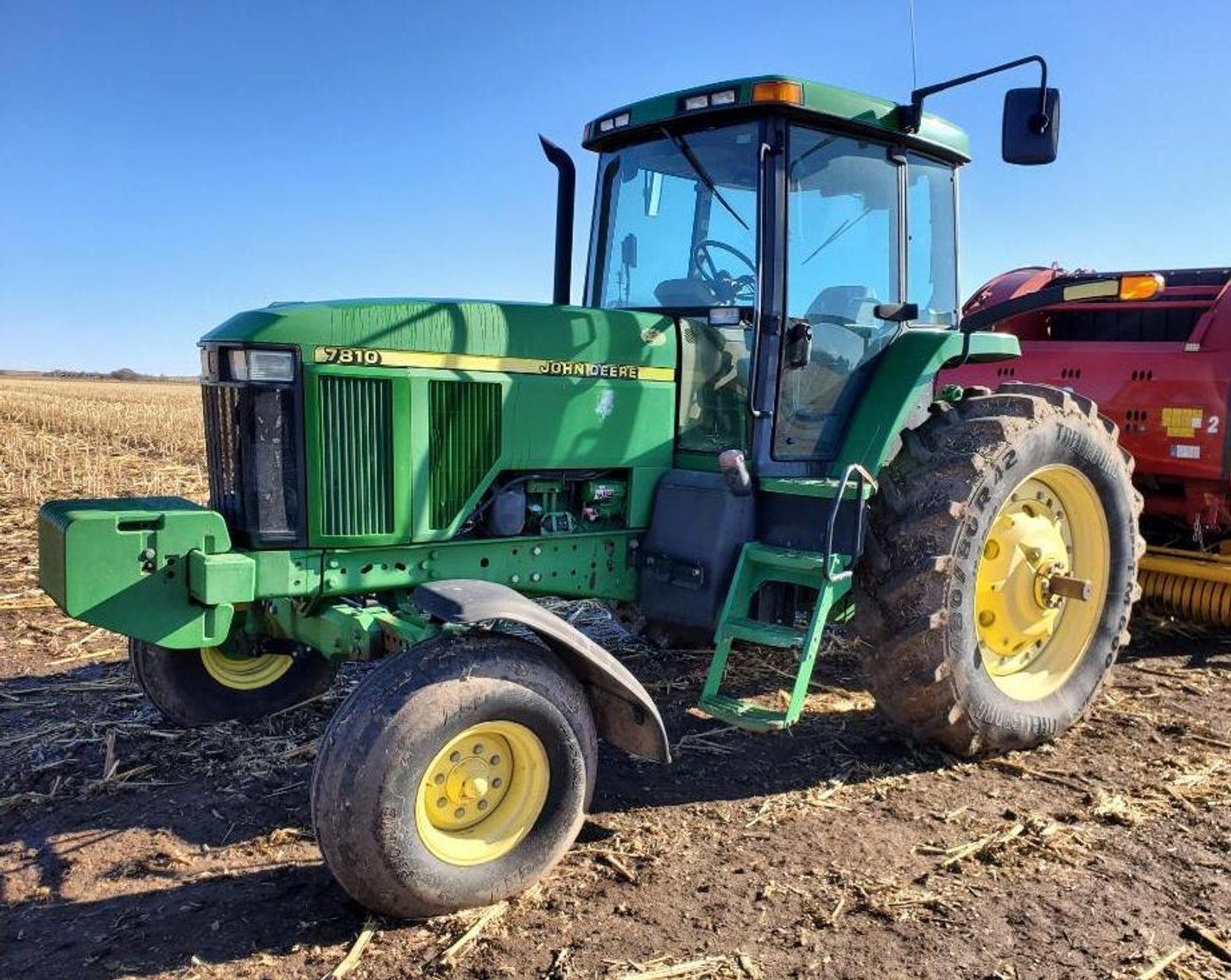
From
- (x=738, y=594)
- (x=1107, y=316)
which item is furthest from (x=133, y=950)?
(x=1107, y=316)

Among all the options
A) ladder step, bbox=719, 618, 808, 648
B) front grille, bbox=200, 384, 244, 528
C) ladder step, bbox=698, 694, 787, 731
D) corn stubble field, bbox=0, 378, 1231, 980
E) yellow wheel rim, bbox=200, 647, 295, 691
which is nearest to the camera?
corn stubble field, bbox=0, 378, 1231, 980

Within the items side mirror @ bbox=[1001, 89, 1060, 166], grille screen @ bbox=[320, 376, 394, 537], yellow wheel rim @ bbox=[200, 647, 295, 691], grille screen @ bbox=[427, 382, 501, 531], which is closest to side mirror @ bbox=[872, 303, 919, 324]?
side mirror @ bbox=[1001, 89, 1060, 166]

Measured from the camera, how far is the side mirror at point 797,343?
4.19 metres

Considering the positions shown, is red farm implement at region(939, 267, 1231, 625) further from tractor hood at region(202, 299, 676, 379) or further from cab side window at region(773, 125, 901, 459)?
tractor hood at region(202, 299, 676, 379)

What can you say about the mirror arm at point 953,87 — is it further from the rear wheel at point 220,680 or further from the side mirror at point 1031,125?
the rear wheel at point 220,680

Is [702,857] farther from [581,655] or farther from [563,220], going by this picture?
[563,220]

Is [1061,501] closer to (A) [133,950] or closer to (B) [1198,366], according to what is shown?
(B) [1198,366]

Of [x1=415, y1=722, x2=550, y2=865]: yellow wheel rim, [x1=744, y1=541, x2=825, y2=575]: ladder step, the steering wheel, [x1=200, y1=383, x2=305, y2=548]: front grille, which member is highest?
the steering wheel

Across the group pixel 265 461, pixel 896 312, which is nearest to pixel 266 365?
pixel 265 461

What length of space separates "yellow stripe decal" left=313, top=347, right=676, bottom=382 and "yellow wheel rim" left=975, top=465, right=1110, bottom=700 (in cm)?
161

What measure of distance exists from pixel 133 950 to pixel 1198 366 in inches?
223

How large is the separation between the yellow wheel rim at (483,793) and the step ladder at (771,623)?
823mm

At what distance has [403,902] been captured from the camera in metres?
2.95

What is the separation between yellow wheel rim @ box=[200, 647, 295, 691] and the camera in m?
4.46
